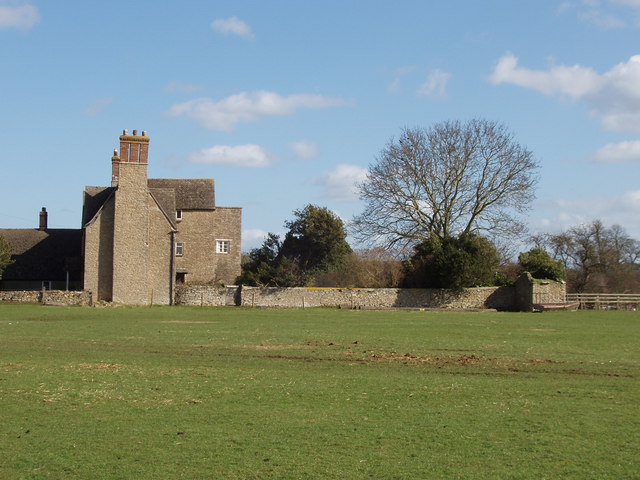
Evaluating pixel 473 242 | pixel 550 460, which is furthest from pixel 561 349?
pixel 473 242

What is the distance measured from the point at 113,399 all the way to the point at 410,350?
10.4m

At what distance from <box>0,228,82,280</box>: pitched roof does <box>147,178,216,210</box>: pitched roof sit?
7840mm

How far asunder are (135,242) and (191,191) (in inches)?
488

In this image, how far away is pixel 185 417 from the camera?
1102 cm

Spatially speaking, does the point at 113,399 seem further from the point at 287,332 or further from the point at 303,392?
the point at 287,332

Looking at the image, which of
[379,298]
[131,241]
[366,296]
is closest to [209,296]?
[131,241]

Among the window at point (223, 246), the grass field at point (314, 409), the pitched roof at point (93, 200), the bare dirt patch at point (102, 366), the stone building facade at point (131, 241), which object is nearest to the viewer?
the grass field at point (314, 409)

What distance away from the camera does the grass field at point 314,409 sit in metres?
8.53

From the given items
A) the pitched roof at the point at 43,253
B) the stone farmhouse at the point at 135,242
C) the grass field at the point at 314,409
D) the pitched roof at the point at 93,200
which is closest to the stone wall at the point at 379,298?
the stone farmhouse at the point at 135,242

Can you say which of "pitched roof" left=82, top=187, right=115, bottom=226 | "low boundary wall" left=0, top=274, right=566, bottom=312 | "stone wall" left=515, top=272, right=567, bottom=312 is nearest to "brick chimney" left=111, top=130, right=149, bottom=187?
"pitched roof" left=82, top=187, right=115, bottom=226

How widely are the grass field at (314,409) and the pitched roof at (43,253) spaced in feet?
106

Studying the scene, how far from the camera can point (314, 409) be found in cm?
1171

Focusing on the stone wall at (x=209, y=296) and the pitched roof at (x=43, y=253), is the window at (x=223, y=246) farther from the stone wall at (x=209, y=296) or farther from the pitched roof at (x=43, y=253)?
the pitched roof at (x=43, y=253)

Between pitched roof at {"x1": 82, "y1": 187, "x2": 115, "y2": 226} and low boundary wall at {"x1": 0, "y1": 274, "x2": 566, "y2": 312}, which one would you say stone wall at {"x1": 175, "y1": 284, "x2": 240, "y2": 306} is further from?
pitched roof at {"x1": 82, "y1": 187, "x2": 115, "y2": 226}
